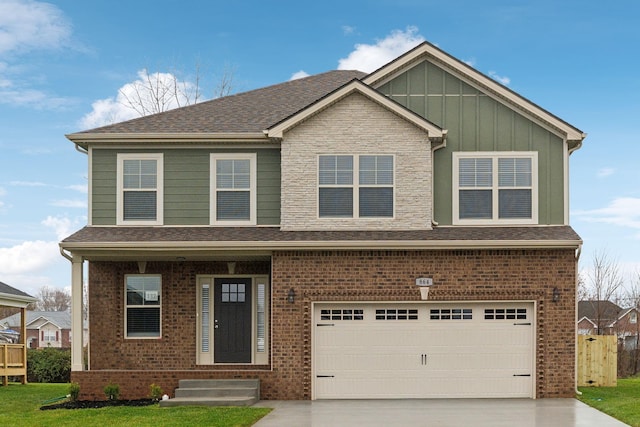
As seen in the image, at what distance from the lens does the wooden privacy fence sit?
20.1 metres

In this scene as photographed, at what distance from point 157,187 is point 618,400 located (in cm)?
1115

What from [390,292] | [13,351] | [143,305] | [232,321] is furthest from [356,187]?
[13,351]

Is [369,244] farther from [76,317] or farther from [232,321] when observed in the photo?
[76,317]

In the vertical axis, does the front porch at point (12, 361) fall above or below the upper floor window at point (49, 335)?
above

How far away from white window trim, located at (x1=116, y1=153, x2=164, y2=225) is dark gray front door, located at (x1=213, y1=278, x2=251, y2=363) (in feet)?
6.90

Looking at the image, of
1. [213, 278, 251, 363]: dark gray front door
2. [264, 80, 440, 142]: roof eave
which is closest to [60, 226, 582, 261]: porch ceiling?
[213, 278, 251, 363]: dark gray front door

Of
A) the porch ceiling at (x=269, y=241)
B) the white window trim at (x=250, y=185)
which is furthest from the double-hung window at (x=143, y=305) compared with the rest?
the white window trim at (x=250, y=185)

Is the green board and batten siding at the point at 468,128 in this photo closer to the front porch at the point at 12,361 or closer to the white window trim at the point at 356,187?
the white window trim at the point at 356,187

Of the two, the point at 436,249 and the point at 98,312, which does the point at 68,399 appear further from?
the point at 436,249

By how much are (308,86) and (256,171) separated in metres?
5.08

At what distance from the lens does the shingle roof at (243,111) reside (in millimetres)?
18656

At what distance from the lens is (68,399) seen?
58.7 feet

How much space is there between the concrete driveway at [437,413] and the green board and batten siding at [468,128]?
4.11 meters

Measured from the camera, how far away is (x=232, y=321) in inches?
739
